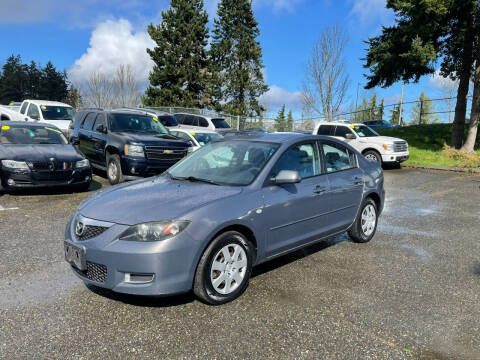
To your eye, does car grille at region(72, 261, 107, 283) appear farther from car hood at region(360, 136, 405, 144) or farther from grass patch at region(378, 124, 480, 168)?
grass patch at region(378, 124, 480, 168)

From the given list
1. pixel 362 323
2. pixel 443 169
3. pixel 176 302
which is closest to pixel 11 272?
pixel 176 302

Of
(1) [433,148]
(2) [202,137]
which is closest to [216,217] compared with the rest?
(2) [202,137]

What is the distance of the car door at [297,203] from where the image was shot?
4.29 meters

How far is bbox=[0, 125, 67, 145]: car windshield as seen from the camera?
940 cm

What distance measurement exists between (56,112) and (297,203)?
15.3m

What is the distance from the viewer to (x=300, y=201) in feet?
15.0

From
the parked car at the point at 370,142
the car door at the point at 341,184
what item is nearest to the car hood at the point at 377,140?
the parked car at the point at 370,142

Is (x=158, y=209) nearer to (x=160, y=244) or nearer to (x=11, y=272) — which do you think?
(x=160, y=244)

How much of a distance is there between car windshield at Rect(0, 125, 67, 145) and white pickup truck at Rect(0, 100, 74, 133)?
6380 millimetres

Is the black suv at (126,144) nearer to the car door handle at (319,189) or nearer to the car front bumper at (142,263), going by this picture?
the car door handle at (319,189)

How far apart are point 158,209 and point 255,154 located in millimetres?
A: 1475

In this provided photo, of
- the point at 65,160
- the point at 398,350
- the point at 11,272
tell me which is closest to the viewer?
the point at 398,350

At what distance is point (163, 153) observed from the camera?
9992 mm

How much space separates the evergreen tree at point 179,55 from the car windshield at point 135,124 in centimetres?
2932
